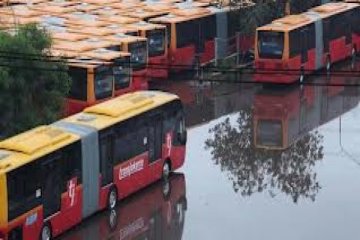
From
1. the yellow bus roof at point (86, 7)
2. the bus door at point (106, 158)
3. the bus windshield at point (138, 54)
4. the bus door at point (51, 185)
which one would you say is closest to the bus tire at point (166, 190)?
the bus door at point (106, 158)

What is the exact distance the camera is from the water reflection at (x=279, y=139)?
879 inches

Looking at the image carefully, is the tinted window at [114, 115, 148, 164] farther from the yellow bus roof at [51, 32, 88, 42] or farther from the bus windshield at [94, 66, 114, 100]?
the yellow bus roof at [51, 32, 88, 42]

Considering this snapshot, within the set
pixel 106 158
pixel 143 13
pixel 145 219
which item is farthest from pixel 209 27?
pixel 145 219

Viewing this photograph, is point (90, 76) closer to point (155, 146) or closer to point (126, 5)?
point (155, 146)

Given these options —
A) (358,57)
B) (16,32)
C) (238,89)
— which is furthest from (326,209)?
(358,57)

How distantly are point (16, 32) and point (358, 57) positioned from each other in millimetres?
18704

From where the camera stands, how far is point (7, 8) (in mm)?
37250

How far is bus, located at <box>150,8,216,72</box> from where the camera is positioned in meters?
34.6

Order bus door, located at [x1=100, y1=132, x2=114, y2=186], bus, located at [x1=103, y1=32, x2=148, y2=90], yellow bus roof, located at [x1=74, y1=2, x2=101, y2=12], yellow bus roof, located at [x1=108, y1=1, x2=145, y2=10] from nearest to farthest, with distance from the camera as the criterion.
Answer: bus door, located at [x1=100, y1=132, x2=114, y2=186] < bus, located at [x1=103, y1=32, x2=148, y2=90] < yellow bus roof, located at [x1=74, y1=2, x2=101, y2=12] < yellow bus roof, located at [x1=108, y1=1, x2=145, y2=10]

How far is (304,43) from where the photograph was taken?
33969mm

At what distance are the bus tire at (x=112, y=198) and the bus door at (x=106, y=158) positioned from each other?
0.24 meters

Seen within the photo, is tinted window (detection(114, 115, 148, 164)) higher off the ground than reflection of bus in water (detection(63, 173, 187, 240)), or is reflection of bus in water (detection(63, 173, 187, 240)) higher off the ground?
tinted window (detection(114, 115, 148, 164))

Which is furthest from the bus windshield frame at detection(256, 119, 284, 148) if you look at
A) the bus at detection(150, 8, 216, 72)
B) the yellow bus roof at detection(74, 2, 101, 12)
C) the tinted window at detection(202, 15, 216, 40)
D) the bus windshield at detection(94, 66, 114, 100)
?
the yellow bus roof at detection(74, 2, 101, 12)

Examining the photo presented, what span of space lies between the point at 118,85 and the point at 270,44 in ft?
23.1
